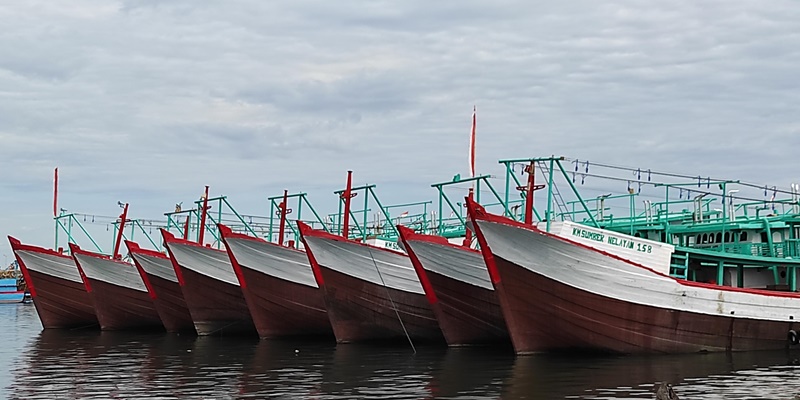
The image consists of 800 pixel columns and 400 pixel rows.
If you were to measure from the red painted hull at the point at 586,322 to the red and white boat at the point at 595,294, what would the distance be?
0.08 ft

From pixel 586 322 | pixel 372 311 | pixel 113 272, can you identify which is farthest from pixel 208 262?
pixel 586 322

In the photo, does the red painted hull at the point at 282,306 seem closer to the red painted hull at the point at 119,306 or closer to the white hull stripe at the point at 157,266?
the white hull stripe at the point at 157,266

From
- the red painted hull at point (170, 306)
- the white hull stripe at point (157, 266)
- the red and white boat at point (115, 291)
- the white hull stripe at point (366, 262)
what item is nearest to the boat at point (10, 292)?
the red and white boat at point (115, 291)

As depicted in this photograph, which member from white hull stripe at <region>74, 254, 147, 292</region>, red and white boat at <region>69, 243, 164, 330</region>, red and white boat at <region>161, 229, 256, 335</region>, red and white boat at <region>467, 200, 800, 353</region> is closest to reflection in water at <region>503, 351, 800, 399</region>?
red and white boat at <region>467, 200, 800, 353</region>

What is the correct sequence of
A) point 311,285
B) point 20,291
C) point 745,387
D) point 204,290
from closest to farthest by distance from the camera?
1. point 745,387
2. point 311,285
3. point 204,290
4. point 20,291

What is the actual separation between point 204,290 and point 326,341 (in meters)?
5.71

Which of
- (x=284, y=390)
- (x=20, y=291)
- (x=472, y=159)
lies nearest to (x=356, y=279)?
(x=472, y=159)

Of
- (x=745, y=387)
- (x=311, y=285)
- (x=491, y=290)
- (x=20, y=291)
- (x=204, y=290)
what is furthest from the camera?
(x=20, y=291)

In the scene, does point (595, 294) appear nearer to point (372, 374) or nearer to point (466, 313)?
point (466, 313)

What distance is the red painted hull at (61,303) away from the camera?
1762 inches

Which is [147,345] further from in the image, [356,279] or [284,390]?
[284,390]

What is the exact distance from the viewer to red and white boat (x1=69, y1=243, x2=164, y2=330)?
42.8m

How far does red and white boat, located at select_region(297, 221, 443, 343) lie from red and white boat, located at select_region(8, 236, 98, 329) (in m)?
16.4

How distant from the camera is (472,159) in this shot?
102 ft
